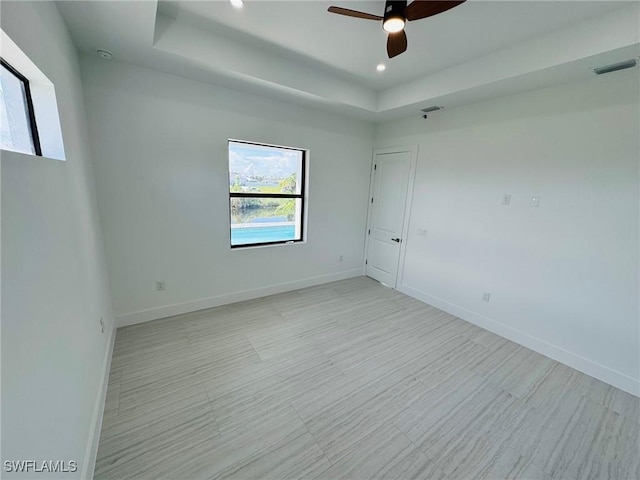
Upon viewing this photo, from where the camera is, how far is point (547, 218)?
8.38ft

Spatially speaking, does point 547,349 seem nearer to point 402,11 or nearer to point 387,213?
point 387,213

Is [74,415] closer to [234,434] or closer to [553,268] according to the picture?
[234,434]

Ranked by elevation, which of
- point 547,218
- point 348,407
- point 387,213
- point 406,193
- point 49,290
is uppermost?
point 406,193

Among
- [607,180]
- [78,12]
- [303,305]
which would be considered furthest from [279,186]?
[607,180]

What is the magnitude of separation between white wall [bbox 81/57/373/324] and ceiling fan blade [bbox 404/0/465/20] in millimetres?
1974

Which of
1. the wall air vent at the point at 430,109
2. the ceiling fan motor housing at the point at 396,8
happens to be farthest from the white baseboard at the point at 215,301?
the ceiling fan motor housing at the point at 396,8

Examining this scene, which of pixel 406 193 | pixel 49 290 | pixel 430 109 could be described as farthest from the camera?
pixel 406 193

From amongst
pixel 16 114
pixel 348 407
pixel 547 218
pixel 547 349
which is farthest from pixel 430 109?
pixel 16 114

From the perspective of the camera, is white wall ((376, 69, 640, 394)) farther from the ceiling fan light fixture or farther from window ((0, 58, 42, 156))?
window ((0, 58, 42, 156))

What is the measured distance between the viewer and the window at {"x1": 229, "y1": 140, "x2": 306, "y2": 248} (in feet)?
10.6

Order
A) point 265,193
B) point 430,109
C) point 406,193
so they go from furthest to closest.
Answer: point 406,193 → point 265,193 → point 430,109

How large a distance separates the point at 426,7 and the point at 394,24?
20cm

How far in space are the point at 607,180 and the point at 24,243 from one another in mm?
3837

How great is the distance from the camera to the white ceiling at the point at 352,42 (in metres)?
1.81
